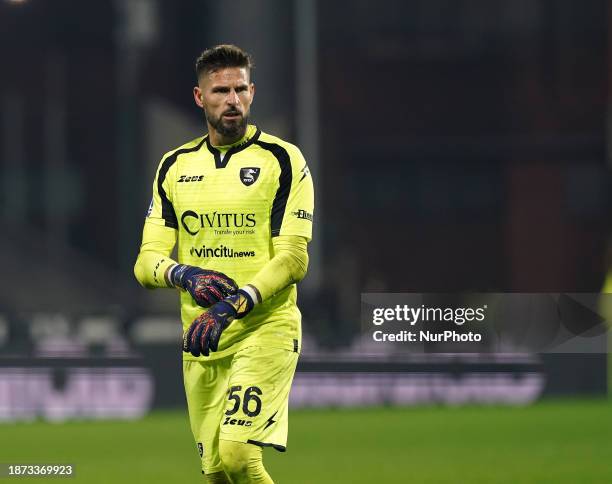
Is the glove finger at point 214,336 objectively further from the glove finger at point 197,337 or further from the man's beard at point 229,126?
the man's beard at point 229,126

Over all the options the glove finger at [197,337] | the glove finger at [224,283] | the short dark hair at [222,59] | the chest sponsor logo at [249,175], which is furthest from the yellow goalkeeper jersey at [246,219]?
the short dark hair at [222,59]

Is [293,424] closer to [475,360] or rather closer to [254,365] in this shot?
[475,360]

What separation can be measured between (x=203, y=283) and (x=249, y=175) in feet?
1.77

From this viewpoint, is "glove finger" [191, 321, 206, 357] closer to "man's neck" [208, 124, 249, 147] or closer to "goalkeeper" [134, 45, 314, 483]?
"goalkeeper" [134, 45, 314, 483]

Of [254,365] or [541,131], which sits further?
[541,131]

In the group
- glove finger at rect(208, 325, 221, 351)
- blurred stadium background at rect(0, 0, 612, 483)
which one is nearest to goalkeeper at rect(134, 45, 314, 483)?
glove finger at rect(208, 325, 221, 351)

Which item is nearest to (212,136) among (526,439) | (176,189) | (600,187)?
(176,189)

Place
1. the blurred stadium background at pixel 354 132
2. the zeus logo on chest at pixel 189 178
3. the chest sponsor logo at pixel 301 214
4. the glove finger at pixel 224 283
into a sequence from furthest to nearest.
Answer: the blurred stadium background at pixel 354 132 → the zeus logo on chest at pixel 189 178 → the chest sponsor logo at pixel 301 214 → the glove finger at pixel 224 283

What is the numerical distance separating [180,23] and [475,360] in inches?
897

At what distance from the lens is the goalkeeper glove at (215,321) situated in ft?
20.6

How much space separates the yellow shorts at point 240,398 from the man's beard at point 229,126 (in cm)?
93

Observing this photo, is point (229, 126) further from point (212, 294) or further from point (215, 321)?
point (215, 321)

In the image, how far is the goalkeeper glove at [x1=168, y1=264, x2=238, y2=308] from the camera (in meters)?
6.34

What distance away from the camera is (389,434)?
13938mm
